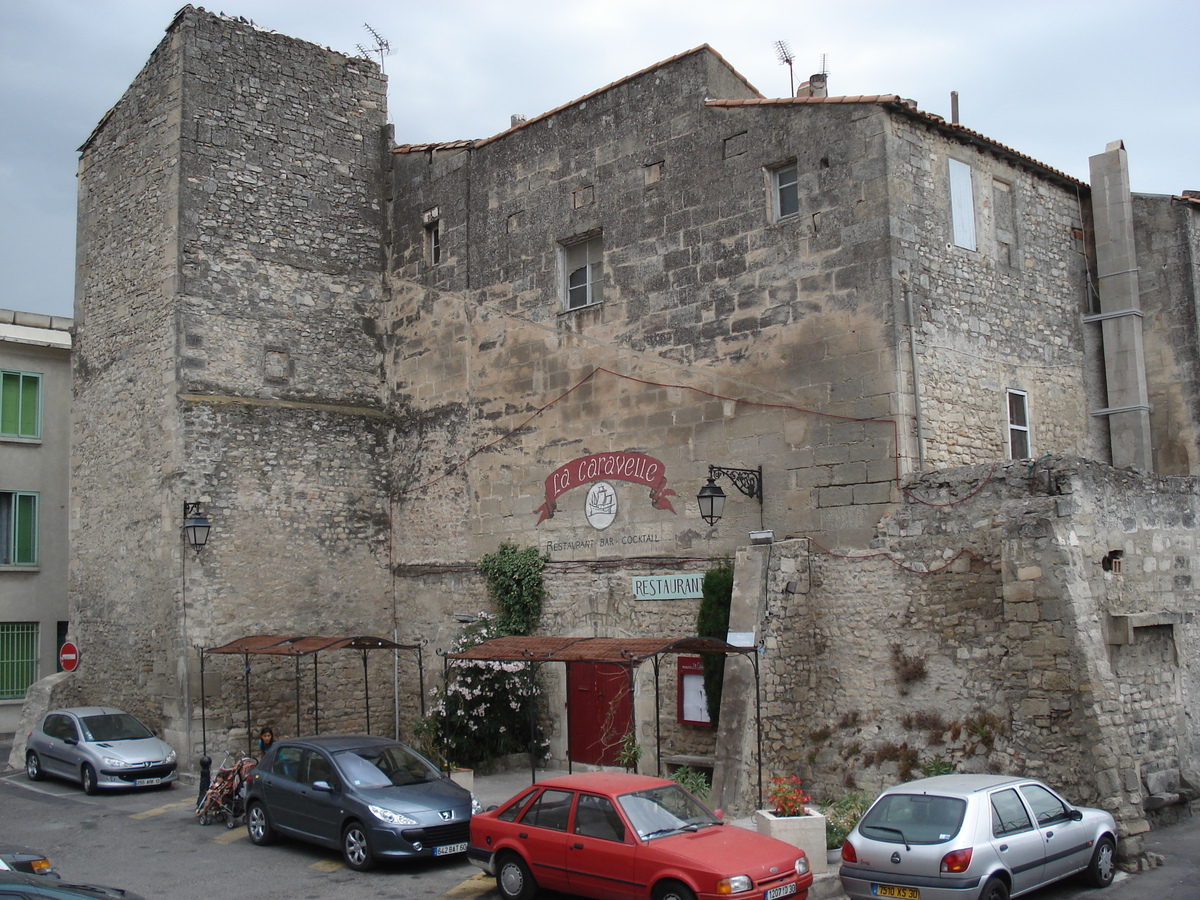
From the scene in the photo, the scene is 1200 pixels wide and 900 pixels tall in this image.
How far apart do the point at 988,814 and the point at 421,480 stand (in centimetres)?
1147

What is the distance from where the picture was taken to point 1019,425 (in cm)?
1353

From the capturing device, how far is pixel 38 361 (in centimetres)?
2147

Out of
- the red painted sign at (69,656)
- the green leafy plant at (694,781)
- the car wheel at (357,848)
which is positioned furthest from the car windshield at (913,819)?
the red painted sign at (69,656)

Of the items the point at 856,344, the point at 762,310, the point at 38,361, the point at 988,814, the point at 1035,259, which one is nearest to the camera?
the point at 988,814

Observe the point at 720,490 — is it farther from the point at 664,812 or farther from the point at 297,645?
the point at 297,645

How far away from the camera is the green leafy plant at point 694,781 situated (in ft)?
39.3

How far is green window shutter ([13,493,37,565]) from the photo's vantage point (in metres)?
20.9

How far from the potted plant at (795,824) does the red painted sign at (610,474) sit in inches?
198

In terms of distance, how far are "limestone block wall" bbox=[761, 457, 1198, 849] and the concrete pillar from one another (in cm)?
196

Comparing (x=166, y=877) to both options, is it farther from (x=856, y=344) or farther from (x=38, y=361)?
(x=38, y=361)

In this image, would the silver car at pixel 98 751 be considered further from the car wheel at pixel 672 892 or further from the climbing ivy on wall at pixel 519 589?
the car wheel at pixel 672 892

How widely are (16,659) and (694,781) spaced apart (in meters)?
14.9

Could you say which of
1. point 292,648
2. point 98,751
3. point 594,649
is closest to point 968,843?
point 594,649

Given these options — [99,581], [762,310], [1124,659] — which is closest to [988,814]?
[1124,659]
